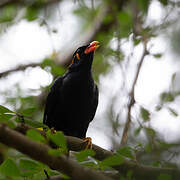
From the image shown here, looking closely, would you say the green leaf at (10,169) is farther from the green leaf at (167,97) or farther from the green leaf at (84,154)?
the green leaf at (167,97)

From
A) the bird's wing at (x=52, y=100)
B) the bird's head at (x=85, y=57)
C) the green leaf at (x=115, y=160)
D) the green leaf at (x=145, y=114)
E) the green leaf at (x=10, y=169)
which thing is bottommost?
the green leaf at (x=10, y=169)

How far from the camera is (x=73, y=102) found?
159 inches

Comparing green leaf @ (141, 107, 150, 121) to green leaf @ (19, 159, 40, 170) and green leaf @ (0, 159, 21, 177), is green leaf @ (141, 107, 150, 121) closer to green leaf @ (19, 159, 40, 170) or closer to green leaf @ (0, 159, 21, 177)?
green leaf @ (19, 159, 40, 170)

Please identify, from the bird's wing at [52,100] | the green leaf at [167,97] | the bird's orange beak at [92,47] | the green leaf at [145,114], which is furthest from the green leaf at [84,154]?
the bird's orange beak at [92,47]

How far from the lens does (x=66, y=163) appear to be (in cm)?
149

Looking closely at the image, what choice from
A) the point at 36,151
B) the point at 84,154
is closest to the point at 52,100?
the point at 84,154

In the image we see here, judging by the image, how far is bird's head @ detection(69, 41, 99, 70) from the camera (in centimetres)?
441

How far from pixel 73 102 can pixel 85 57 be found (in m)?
0.80

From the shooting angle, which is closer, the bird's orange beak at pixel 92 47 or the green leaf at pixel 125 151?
the green leaf at pixel 125 151

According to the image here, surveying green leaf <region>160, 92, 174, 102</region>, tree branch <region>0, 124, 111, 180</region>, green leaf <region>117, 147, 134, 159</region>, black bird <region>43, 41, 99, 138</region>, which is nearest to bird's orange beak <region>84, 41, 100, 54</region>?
black bird <region>43, 41, 99, 138</region>

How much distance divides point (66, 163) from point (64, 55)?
4.71m

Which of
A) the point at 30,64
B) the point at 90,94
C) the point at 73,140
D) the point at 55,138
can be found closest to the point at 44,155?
the point at 55,138

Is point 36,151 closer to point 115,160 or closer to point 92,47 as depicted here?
point 115,160

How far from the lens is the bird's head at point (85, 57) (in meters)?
4.41
